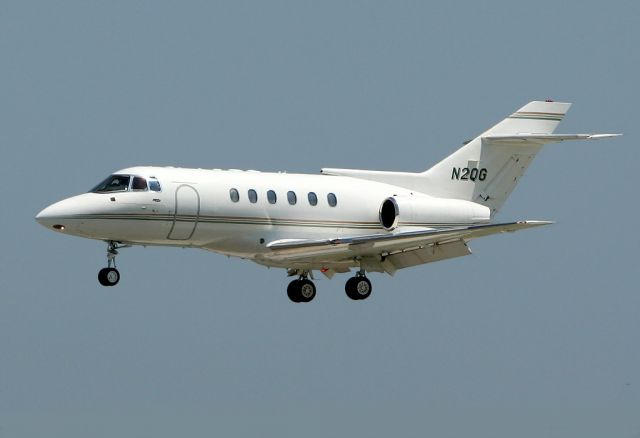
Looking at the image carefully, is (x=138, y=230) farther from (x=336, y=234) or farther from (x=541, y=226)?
(x=541, y=226)

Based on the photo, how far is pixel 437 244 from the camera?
1750 inches

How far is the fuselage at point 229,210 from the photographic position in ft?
135

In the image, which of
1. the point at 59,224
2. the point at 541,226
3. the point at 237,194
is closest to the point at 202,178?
the point at 237,194

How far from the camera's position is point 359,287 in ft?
148

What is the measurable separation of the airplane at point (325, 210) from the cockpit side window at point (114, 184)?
0.03 metres

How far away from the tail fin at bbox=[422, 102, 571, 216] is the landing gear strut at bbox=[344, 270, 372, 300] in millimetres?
4259

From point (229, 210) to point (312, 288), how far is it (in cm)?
417

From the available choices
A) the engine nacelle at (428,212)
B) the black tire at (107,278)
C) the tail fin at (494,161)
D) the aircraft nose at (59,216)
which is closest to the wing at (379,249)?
the engine nacelle at (428,212)

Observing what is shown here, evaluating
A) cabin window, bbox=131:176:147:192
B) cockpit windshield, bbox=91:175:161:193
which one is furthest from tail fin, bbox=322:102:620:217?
cabin window, bbox=131:176:147:192

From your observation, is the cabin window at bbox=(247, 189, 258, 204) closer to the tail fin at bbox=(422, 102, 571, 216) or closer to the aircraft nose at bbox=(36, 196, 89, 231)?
the aircraft nose at bbox=(36, 196, 89, 231)

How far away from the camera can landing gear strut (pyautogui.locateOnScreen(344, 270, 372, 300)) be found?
149ft

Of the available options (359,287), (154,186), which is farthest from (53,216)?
(359,287)

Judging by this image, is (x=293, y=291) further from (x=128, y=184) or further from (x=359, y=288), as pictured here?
(x=128, y=184)

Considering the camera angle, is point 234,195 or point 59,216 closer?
A: point 59,216
